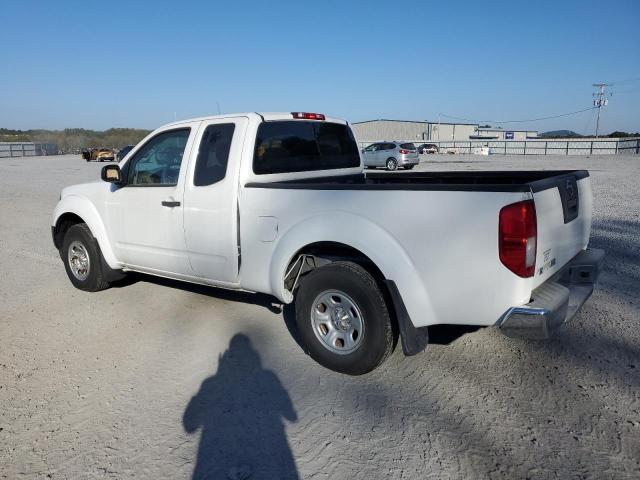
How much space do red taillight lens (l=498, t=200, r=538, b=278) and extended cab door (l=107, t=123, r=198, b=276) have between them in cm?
282

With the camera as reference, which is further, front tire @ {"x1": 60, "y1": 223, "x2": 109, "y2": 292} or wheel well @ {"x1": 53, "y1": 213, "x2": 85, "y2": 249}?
wheel well @ {"x1": 53, "y1": 213, "x2": 85, "y2": 249}

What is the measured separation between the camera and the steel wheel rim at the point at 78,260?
18.2 ft

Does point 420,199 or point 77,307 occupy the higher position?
point 420,199

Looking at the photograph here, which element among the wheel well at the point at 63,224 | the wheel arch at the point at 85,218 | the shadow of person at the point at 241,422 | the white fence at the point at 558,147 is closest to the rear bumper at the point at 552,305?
the shadow of person at the point at 241,422

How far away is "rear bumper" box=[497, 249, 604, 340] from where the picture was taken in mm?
2846

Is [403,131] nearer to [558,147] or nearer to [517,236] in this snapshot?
[558,147]

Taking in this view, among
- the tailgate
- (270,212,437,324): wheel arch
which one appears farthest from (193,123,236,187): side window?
the tailgate

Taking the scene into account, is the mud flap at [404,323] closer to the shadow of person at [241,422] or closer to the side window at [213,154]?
the shadow of person at [241,422]

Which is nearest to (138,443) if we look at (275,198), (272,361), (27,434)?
(27,434)

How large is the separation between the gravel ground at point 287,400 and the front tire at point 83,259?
522 mm

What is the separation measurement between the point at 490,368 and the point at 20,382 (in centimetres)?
349

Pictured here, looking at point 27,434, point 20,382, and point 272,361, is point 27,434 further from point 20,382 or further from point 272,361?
point 272,361

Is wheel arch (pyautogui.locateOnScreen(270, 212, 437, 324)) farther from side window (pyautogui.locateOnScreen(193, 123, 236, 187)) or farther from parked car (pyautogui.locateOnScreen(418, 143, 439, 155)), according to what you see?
parked car (pyautogui.locateOnScreen(418, 143, 439, 155))

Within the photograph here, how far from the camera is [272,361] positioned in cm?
386
